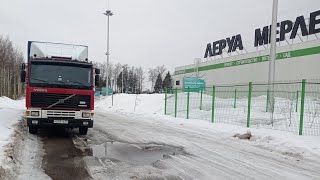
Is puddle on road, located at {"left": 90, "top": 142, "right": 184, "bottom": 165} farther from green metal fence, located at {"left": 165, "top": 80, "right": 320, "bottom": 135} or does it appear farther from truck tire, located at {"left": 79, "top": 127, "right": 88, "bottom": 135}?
green metal fence, located at {"left": 165, "top": 80, "right": 320, "bottom": 135}

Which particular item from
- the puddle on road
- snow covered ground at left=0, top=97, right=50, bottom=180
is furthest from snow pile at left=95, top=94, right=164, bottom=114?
snow covered ground at left=0, top=97, right=50, bottom=180

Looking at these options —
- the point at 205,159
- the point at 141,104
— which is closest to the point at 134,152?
the point at 205,159

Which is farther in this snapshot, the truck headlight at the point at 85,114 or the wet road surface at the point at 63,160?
the truck headlight at the point at 85,114

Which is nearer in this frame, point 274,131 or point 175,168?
point 175,168

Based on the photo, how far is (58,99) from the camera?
11.9 meters

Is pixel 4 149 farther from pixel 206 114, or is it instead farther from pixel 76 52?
pixel 206 114

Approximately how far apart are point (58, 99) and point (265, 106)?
988 cm

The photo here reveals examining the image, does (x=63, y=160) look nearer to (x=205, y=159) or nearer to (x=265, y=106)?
(x=205, y=159)

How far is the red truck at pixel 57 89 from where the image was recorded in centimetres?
1180

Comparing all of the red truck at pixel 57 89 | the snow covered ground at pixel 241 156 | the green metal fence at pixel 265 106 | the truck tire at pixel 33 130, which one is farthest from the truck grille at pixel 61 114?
the green metal fence at pixel 265 106

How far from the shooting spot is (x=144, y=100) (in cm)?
3825

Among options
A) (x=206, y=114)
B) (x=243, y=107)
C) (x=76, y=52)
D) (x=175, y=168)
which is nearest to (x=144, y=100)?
(x=206, y=114)

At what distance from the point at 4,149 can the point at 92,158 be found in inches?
84.9

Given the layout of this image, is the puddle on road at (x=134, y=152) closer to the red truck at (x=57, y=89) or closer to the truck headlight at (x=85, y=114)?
the truck headlight at (x=85, y=114)
